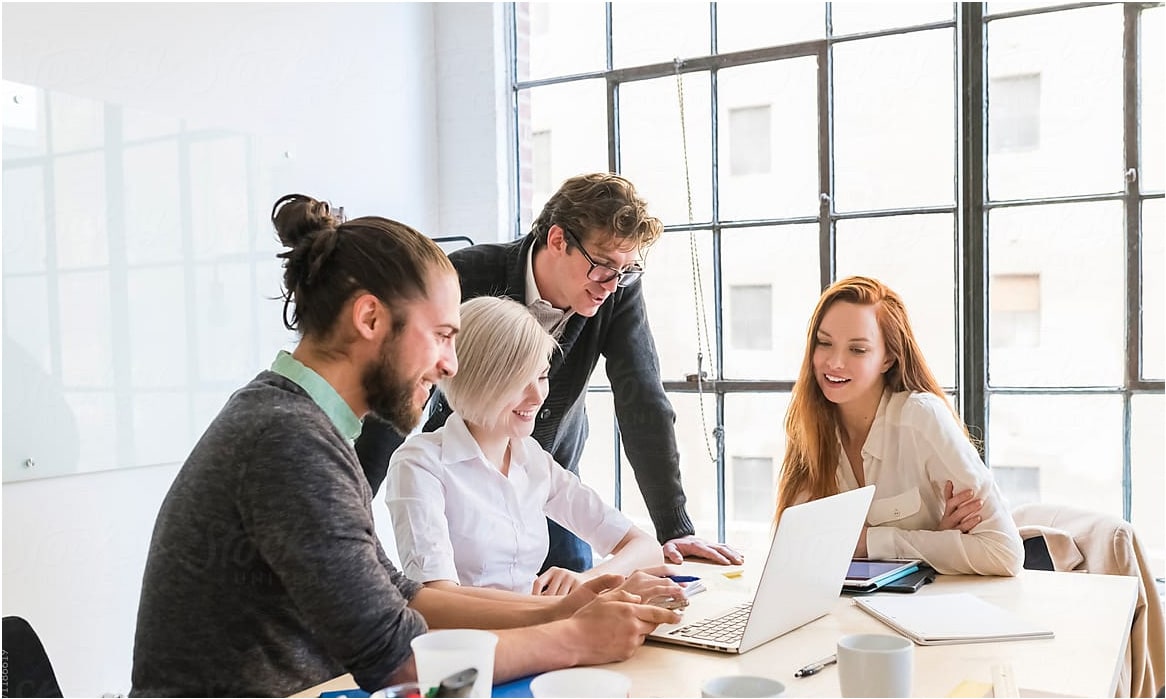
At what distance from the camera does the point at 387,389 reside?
1314 millimetres

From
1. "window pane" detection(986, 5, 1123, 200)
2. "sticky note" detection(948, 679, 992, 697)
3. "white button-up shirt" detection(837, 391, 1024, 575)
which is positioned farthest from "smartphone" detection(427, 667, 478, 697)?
"window pane" detection(986, 5, 1123, 200)

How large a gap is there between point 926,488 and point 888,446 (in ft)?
0.36

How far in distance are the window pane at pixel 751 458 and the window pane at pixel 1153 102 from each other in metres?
1.21

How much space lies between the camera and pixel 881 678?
102 cm

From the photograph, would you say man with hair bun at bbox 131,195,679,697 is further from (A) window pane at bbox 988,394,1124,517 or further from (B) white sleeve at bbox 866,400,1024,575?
(A) window pane at bbox 988,394,1124,517

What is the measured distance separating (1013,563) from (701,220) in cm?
186

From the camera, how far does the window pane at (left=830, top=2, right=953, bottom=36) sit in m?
3.12

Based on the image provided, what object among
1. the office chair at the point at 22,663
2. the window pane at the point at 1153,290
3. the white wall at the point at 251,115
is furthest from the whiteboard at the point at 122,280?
A: the window pane at the point at 1153,290

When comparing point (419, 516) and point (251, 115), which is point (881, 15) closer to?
point (251, 115)

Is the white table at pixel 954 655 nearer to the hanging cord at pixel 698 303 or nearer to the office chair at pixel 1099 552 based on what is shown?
the office chair at pixel 1099 552

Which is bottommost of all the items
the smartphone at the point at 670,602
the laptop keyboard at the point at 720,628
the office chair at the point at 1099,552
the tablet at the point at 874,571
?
the office chair at the point at 1099,552

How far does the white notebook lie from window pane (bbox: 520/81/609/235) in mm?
2338

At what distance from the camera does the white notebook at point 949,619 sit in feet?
4.60

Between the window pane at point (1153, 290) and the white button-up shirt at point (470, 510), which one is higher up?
the window pane at point (1153, 290)
